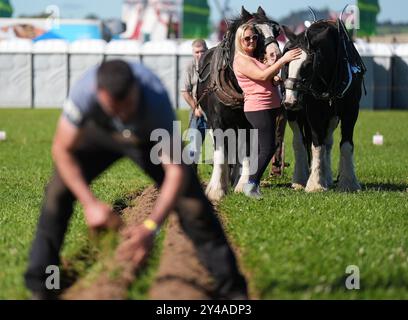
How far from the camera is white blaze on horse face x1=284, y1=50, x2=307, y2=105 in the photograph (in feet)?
41.8

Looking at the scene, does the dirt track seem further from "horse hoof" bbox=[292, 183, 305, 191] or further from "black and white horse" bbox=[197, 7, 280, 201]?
"horse hoof" bbox=[292, 183, 305, 191]

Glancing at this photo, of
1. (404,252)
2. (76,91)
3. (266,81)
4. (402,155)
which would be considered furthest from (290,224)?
(402,155)

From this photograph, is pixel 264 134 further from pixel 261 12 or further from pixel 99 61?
pixel 99 61

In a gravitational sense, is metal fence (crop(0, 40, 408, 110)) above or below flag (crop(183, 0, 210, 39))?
below

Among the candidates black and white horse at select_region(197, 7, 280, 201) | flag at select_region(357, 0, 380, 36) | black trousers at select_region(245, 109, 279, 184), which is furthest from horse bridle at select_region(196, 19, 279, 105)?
flag at select_region(357, 0, 380, 36)

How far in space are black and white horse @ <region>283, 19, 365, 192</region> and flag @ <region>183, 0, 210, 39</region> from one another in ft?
160

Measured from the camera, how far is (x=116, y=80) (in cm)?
619

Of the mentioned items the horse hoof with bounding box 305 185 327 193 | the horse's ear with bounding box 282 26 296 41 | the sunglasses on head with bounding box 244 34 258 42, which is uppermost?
the horse's ear with bounding box 282 26 296 41

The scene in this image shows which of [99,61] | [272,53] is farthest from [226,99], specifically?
[99,61]

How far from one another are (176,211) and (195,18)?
56534mm

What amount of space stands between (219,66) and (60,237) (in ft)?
21.6

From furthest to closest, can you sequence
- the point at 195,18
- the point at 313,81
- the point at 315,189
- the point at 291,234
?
the point at 195,18
the point at 315,189
the point at 313,81
the point at 291,234

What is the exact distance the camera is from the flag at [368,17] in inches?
2228

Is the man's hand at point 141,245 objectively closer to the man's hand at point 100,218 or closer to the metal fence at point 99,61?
the man's hand at point 100,218
